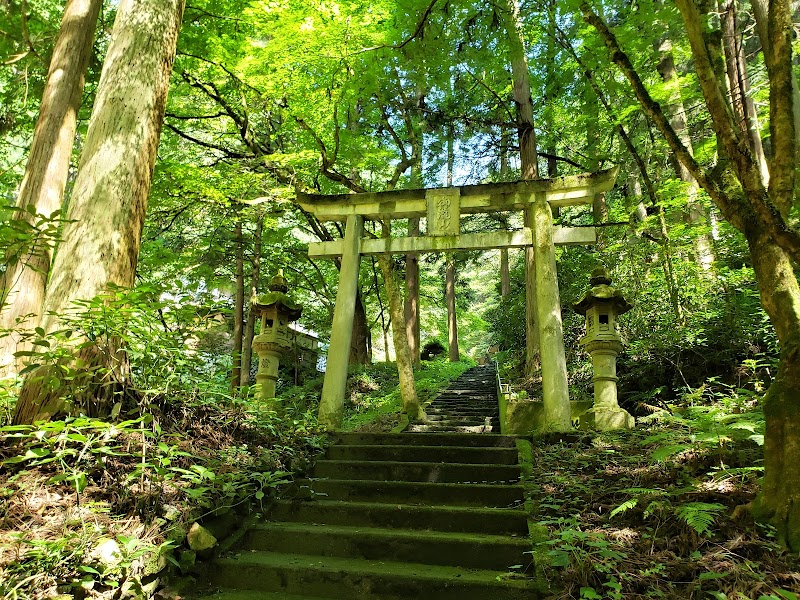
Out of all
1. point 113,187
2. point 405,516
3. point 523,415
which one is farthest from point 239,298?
point 405,516

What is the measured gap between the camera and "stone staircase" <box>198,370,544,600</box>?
3154mm

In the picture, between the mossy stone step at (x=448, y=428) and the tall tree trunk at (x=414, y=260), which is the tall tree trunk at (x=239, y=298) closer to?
the tall tree trunk at (x=414, y=260)

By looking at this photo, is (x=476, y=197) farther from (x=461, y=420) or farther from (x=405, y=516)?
(x=405, y=516)

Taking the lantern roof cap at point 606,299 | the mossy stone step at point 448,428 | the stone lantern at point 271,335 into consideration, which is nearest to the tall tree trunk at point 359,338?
the mossy stone step at point 448,428

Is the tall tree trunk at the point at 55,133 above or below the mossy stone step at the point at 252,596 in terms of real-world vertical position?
above

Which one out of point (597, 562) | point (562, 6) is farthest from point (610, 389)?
point (562, 6)

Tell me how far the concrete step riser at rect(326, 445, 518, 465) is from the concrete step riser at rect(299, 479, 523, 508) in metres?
0.78

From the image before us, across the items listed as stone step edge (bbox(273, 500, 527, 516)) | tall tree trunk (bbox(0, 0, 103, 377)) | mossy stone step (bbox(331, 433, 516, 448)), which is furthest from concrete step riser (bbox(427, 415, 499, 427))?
tall tree trunk (bbox(0, 0, 103, 377))

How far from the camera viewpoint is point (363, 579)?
3197mm

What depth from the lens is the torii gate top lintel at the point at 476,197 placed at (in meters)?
7.15

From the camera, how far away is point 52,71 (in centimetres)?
657

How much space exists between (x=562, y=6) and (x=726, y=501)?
23.9 ft

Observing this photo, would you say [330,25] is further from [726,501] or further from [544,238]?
[726,501]

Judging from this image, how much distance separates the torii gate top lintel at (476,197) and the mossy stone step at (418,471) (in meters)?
4.22
